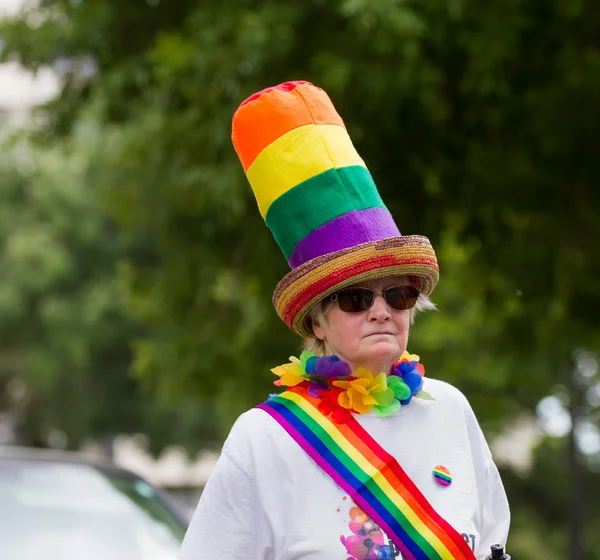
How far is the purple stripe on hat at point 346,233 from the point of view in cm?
252

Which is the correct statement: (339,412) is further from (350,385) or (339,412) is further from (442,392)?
(442,392)

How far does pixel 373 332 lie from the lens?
2.52 metres

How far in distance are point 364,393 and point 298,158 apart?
527 millimetres

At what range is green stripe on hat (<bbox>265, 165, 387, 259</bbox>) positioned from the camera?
2549 mm

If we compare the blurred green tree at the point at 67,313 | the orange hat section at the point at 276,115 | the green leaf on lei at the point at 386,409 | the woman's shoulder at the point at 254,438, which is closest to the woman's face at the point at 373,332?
the green leaf on lei at the point at 386,409

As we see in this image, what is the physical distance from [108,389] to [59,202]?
153 inches

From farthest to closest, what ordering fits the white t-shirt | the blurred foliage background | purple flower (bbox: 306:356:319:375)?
the blurred foliage background < purple flower (bbox: 306:356:319:375) < the white t-shirt

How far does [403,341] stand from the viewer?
8.38 ft

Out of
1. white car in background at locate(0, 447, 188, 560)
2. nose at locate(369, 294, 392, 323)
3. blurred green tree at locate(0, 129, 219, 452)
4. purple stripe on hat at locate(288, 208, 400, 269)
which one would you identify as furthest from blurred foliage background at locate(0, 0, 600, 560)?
blurred green tree at locate(0, 129, 219, 452)

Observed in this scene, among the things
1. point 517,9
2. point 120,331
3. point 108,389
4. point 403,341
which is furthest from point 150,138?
point 108,389

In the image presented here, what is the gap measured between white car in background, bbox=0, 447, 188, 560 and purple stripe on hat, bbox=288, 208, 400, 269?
6.80ft

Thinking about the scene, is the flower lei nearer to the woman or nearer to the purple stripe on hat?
the woman

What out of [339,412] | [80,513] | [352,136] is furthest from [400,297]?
[352,136]

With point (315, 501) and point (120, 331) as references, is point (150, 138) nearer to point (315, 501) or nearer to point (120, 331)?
point (315, 501)
